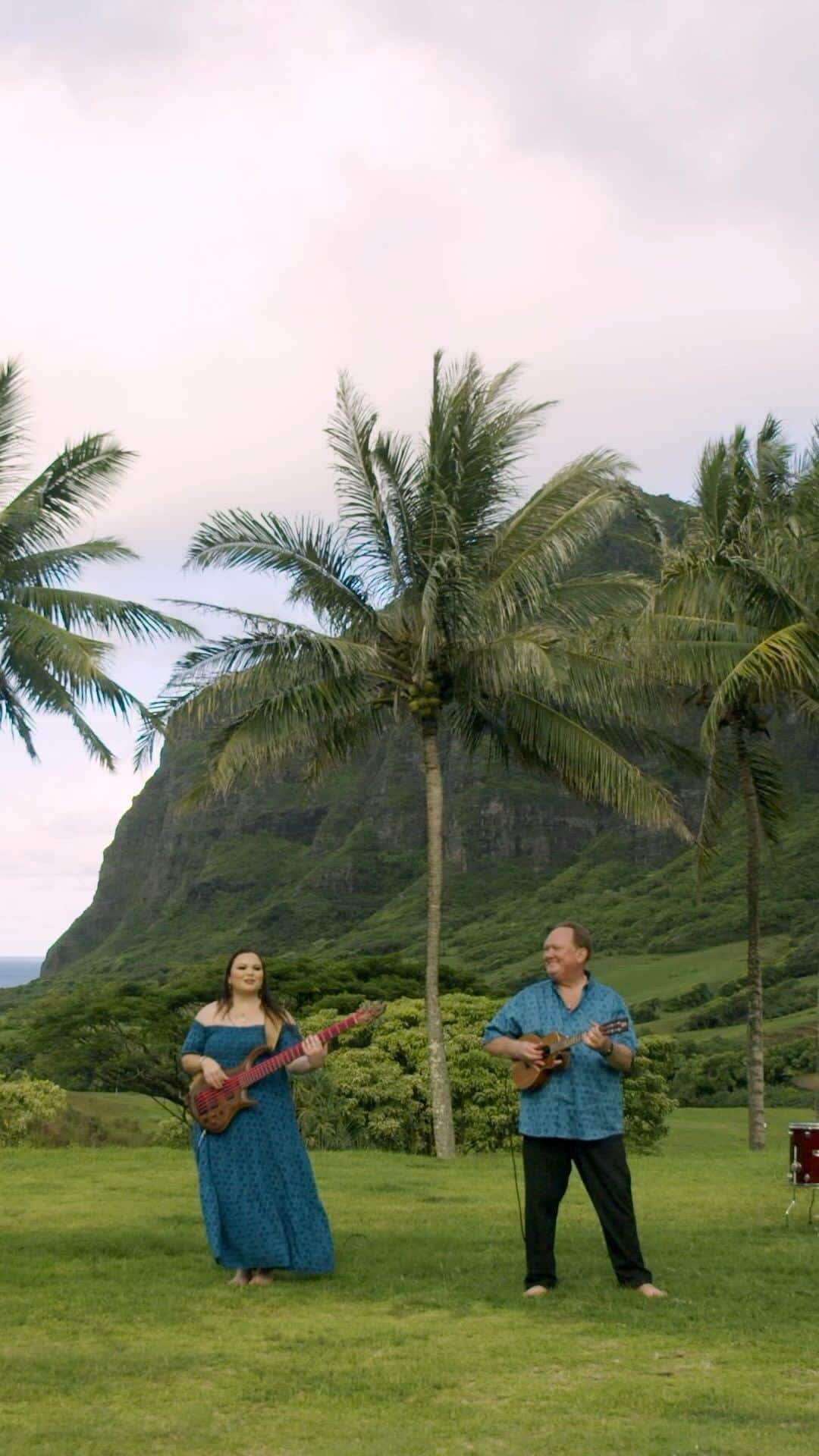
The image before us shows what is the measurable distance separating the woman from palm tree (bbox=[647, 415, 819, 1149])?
31.4 ft

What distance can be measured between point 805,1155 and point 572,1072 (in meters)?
2.36

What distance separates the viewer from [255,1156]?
8.52 meters

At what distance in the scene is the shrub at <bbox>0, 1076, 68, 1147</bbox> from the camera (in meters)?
20.1

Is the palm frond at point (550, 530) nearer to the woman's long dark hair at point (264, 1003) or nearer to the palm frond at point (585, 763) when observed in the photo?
the palm frond at point (585, 763)

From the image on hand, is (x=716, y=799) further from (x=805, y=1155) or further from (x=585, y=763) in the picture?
(x=805, y=1155)

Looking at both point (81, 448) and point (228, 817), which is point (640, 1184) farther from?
point (228, 817)

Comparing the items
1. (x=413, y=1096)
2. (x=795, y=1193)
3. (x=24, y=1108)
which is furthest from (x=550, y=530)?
(x=24, y=1108)

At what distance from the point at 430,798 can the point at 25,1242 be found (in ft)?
29.8

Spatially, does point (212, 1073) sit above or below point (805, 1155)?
above

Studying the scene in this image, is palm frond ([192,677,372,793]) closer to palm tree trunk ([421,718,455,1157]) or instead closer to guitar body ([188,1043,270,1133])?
palm tree trunk ([421,718,455,1157])

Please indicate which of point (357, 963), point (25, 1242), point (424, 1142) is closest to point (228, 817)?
point (357, 963)

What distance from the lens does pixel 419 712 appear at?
18.2 metres

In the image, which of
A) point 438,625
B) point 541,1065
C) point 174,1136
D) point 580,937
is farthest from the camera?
point 174,1136

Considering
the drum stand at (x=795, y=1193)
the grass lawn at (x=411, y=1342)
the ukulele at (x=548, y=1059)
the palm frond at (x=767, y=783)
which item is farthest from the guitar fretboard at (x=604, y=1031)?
the palm frond at (x=767, y=783)
